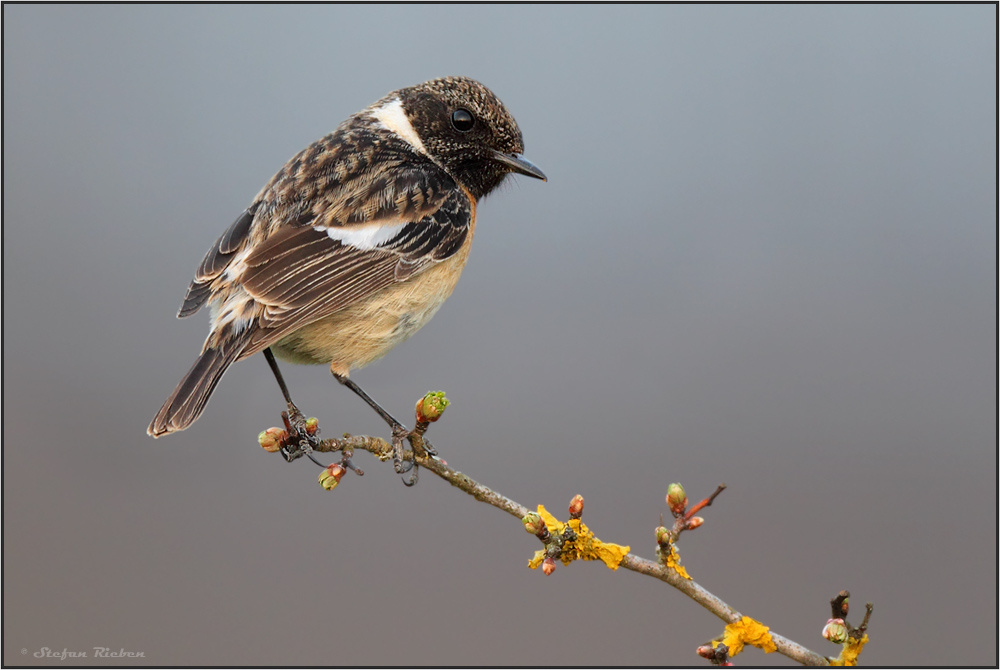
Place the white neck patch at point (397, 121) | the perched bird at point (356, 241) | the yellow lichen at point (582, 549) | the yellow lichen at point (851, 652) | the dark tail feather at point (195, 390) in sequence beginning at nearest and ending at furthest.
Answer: the yellow lichen at point (851, 652)
the yellow lichen at point (582, 549)
the dark tail feather at point (195, 390)
the perched bird at point (356, 241)
the white neck patch at point (397, 121)

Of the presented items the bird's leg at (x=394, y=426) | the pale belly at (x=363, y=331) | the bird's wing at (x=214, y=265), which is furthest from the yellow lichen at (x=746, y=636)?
the bird's wing at (x=214, y=265)

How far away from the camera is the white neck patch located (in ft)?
11.3

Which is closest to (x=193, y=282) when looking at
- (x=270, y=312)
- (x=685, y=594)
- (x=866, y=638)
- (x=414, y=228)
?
(x=270, y=312)

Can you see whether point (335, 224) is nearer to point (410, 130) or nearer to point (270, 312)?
point (270, 312)

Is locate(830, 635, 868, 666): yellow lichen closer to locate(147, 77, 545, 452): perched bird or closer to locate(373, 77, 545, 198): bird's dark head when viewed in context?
locate(147, 77, 545, 452): perched bird

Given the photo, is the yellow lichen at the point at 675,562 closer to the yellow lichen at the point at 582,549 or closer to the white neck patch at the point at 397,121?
the yellow lichen at the point at 582,549

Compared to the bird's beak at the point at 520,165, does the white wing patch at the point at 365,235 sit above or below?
below

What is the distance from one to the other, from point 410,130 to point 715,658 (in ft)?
7.90

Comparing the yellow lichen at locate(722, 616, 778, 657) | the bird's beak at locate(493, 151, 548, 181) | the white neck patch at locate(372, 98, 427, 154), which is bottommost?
the yellow lichen at locate(722, 616, 778, 657)

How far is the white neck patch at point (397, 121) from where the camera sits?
3.44 meters

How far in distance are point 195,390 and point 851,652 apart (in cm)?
198

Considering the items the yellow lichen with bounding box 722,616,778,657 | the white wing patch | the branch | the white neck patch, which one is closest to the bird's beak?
the white neck patch

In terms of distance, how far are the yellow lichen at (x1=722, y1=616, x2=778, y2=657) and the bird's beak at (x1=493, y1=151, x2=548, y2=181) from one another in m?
1.79

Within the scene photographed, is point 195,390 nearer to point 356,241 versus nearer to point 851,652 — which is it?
point 356,241
